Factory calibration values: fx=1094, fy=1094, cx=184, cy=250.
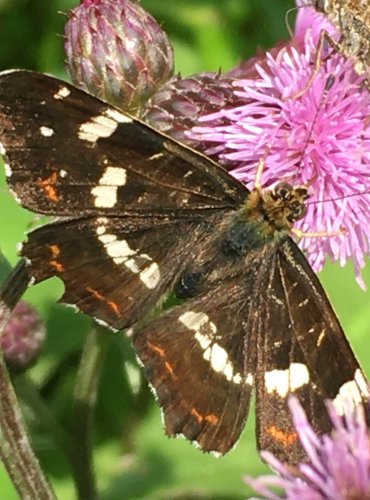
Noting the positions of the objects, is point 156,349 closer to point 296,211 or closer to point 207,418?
point 207,418

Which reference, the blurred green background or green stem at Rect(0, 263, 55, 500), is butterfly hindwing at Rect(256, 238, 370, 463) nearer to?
green stem at Rect(0, 263, 55, 500)

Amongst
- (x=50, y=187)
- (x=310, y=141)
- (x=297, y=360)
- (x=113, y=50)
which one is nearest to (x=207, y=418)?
(x=297, y=360)

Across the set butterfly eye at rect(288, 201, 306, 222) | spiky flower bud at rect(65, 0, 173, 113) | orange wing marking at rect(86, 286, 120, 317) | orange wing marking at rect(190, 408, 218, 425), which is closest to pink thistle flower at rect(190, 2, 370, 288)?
butterfly eye at rect(288, 201, 306, 222)

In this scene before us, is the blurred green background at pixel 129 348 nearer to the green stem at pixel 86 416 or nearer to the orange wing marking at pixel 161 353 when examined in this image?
the green stem at pixel 86 416

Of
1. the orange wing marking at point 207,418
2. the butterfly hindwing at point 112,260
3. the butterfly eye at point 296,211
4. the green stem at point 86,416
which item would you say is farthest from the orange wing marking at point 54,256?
the green stem at point 86,416

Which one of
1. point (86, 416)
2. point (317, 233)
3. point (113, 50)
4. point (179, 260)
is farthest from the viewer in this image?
point (86, 416)

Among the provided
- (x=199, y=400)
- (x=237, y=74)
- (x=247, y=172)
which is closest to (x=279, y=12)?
(x=237, y=74)
